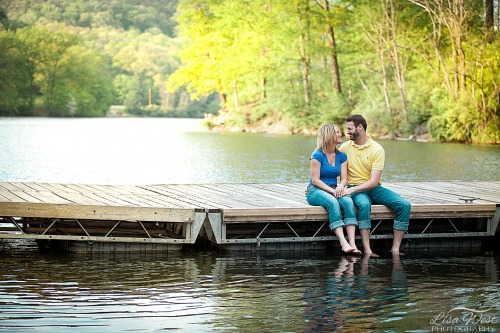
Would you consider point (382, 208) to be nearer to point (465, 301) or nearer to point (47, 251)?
point (465, 301)

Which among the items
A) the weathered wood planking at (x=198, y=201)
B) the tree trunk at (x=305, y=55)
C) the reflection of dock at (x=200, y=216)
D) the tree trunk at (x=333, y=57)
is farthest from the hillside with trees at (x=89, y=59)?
the reflection of dock at (x=200, y=216)

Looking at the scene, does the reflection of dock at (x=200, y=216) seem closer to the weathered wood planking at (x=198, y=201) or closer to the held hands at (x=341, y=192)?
the weathered wood planking at (x=198, y=201)

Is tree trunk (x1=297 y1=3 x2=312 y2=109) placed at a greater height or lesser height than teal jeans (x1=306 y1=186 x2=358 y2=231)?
greater

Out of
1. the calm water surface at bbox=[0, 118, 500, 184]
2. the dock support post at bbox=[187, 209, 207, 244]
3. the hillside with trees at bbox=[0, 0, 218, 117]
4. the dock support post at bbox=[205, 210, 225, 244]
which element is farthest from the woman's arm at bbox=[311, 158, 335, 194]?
the hillside with trees at bbox=[0, 0, 218, 117]

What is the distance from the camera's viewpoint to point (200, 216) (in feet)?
34.0

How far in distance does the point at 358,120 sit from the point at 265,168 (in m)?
14.5

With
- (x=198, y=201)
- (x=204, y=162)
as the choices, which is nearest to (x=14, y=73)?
(x=204, y=162)

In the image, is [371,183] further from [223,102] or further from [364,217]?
[223,102]

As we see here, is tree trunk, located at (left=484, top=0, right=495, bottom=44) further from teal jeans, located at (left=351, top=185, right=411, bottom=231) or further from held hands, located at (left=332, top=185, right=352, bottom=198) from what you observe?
held hands, located at (left=332, top=185, right=352, bottom=198)

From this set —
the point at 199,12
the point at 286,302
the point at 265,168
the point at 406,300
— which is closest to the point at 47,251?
the point at 286,302

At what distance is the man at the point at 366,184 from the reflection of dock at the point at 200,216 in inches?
6.1

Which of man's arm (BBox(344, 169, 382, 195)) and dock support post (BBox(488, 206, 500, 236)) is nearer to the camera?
man's arm (BBox(344, 169, 382, 195))

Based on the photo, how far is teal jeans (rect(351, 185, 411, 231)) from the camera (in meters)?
10.5

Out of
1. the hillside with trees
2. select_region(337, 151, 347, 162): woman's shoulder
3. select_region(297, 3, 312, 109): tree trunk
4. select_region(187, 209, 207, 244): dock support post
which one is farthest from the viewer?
the hillside with trees
